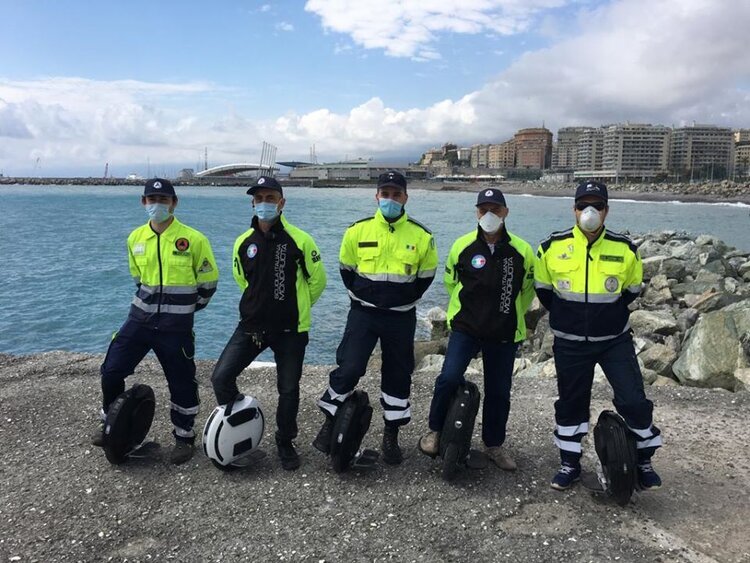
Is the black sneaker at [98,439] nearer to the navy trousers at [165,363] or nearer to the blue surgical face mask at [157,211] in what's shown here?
the navy trousers at [165,363]

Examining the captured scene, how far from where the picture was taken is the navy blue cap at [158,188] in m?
4.81

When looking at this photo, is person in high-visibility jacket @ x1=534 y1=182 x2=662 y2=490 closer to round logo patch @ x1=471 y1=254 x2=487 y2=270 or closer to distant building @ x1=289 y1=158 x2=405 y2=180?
round logo patch @ x1=471 y1=254 x2=487 y2=270

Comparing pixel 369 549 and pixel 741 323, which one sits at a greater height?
pixel 741 323

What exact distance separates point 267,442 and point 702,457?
388 centimetres

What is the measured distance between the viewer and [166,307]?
475 cm

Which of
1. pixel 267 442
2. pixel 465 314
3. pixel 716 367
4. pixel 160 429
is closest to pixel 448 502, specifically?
pixel 465 314

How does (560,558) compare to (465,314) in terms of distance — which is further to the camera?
(465,314)

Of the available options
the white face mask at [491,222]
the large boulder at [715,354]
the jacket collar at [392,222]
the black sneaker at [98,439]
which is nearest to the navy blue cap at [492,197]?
the white face mask at [491,222]

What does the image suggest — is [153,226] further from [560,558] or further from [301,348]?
[560,558]

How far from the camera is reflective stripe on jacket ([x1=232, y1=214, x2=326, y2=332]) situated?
4676 millimetres

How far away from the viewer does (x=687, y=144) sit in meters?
172

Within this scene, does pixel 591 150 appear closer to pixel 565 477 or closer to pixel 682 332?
pixel 682 332

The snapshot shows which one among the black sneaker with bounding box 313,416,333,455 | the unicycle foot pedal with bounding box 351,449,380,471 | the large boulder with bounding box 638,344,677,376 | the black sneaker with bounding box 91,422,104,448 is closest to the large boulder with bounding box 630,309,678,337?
the large boulder with bounding box 638,344,677,376

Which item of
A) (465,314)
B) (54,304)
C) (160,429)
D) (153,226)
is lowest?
(54,304)
